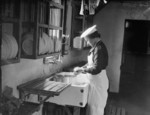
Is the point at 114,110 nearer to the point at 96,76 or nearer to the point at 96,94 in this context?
the point at 96,94

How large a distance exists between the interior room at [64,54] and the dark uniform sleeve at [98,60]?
0.24m

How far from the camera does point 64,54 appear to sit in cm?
301

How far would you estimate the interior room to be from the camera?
1.71 meters

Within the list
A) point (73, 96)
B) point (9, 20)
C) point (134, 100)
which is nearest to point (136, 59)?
point (134, 100)

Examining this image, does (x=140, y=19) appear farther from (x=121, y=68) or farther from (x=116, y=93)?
(x=116, y=93)

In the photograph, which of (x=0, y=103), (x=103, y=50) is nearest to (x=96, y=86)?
(x=103, y=50)

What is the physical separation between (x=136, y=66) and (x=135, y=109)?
1219mm

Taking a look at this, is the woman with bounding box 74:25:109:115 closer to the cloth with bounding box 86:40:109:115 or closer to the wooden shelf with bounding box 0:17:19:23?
the cloth with bounding box 86:40:109:115

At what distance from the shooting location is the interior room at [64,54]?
1.71 m

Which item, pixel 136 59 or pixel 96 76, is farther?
pixel 136 59

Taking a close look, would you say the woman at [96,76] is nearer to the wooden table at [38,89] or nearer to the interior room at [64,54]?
the interior room at [64,54]

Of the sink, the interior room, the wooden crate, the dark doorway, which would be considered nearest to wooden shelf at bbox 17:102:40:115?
the interior room

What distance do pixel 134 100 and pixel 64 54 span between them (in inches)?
88.5

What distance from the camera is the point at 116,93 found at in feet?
15.9
